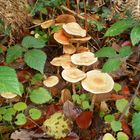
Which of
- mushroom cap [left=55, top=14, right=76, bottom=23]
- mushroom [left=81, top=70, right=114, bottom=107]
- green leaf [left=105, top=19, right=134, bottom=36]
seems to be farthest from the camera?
mushroom cap [left=55, top=14, right=76, bottom=23]

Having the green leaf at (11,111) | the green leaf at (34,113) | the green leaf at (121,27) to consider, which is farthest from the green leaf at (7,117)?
the green leaf at (121,27)

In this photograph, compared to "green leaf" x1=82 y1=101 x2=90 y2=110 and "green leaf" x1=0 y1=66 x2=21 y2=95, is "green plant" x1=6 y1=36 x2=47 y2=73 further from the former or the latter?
"green leaf" x1=0 y1=66 x2=21 y2=95

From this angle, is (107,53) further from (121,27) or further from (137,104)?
(137,104)

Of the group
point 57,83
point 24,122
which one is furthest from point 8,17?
point 24,122

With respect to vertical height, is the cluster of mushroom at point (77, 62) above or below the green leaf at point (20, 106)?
above

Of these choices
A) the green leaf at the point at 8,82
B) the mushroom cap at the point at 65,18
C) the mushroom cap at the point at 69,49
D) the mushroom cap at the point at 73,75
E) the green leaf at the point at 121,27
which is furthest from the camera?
the mushroom cap at the point at 65,18

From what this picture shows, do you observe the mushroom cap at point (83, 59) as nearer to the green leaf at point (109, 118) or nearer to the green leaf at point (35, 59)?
the green leaf at point (35, 59)

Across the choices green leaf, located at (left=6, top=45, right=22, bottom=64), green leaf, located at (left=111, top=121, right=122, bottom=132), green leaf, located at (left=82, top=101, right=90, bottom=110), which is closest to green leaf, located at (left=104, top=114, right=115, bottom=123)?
green leaf, located at (left=111, top=121, right=122, bottom=132)

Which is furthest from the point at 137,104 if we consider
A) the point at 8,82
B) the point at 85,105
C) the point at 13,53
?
the point at 8,82
